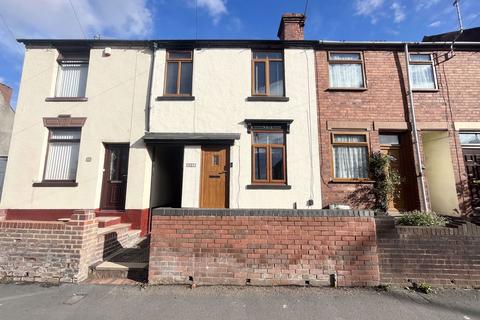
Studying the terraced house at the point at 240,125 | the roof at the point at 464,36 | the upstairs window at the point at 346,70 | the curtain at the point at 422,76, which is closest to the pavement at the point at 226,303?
the terraced house at the point at 240,125

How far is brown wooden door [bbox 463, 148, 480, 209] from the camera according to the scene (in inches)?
292

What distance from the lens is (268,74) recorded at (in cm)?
836

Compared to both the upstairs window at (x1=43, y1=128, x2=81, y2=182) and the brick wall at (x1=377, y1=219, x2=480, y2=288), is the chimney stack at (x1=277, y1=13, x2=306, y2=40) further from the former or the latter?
the upstairs window at (x1=43, y1=128, x2=81, y2=182)

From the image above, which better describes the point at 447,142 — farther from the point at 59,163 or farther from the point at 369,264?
the point at 59,163

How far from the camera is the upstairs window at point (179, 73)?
8242 mm

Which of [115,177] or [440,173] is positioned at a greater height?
[440,173]

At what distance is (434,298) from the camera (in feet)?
12.7

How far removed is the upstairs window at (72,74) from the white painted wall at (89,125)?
20cm

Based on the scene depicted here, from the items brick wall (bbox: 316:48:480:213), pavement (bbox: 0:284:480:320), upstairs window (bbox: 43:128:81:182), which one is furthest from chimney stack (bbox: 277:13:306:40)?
pavement (bbox: 0:284:480:320)

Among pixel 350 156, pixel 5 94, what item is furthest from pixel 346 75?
pixel 5 94

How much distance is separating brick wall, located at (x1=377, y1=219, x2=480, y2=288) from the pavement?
0.23 meters

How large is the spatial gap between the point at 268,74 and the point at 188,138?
11.4ft

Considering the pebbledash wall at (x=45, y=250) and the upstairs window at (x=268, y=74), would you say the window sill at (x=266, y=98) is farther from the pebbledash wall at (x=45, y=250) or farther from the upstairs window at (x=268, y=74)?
the pebbledash wall at (x=45, y=250)

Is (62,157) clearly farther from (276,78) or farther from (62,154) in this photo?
(276,78)
